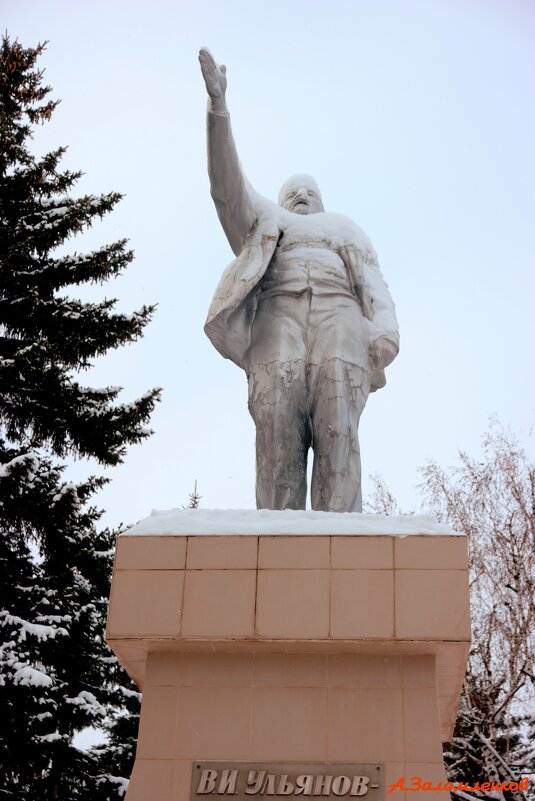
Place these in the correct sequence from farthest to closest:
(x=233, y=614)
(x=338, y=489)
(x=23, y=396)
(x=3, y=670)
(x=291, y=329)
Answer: (x=23, y=396), (x=3, y=670), (x=291, y=329), (x=338, y=489), (x=233, y=614)

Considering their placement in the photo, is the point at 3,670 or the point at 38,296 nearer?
the point at 3,670

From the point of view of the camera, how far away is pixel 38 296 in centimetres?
1205

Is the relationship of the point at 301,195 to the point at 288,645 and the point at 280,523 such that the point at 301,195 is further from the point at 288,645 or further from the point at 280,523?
the point at 288,645

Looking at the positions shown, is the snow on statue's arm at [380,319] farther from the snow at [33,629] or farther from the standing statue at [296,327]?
the snow at [33,629]

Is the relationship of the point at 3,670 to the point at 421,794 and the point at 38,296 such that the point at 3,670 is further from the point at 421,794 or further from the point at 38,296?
Answer: the point at 421,794

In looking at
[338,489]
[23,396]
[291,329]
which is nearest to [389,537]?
[338,489]

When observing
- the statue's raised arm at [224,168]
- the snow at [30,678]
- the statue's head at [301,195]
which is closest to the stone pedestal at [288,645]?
the statue's raised arm at [224,168]

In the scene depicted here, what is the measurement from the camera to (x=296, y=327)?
5176 millimetres

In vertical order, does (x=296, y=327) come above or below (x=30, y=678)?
above

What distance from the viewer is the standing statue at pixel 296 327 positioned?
16.1 ft

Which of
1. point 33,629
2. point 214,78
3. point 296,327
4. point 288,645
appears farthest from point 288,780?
point 33,629

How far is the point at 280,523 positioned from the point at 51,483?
307 inches

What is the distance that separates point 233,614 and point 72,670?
8.90 meters

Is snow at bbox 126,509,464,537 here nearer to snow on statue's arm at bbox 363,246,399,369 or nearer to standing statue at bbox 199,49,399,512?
standing statue at bbox 199,49,399,512
